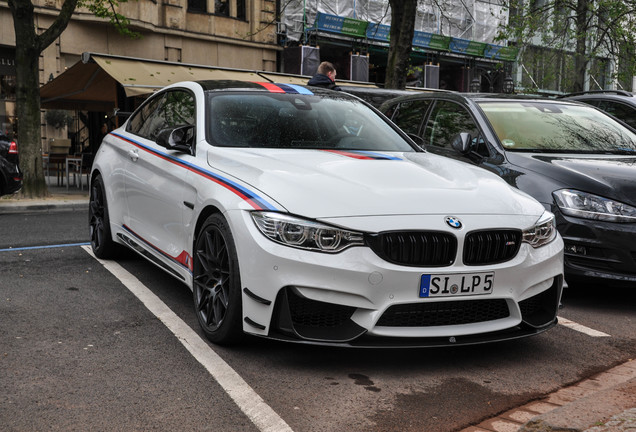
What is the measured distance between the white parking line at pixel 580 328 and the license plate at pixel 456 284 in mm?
1386

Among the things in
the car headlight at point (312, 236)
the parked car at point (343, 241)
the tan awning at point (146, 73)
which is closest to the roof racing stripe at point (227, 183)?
A: the parked car at point (343, 241)

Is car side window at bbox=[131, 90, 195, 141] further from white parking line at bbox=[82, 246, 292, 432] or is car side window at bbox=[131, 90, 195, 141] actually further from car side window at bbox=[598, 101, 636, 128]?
car side window at bbox=[598, 101, 636, 128]

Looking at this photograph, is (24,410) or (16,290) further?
(16,290)

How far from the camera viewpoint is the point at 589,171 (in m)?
5.62

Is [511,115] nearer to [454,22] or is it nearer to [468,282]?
[468,282]

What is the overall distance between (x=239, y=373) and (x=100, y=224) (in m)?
3.44

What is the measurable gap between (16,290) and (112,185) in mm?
1210

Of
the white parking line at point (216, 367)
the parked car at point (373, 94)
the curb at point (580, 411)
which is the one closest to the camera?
the curb at point (580, 411)

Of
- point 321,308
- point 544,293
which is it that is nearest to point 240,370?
point 321,308

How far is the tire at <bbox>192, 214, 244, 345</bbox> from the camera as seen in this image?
401cm

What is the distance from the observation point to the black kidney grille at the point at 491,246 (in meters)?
3.86

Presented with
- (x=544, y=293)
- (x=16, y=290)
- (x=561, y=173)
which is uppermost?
(x=561, y=173)

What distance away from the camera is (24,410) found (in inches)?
130

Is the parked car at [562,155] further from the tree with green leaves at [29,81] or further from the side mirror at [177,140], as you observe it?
the tree with green leaves at [29,81]
